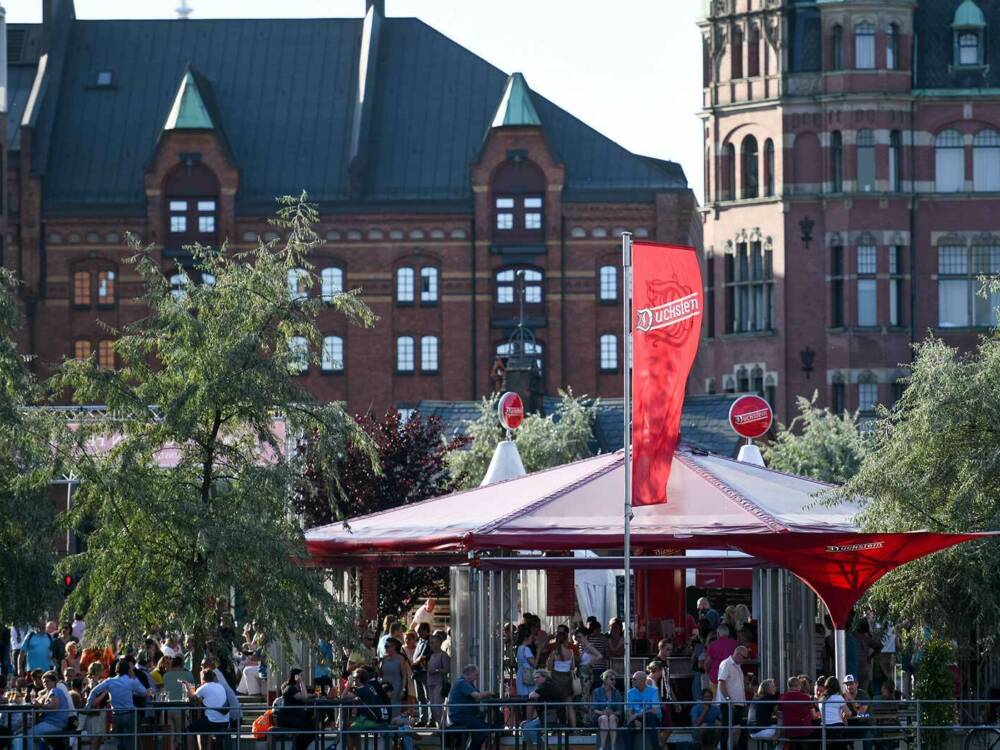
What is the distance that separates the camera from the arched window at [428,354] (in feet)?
271

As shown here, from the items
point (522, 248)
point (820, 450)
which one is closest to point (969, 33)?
point (522, 248)

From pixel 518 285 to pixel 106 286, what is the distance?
1331 cm

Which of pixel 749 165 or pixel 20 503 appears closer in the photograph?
pixel 20 503

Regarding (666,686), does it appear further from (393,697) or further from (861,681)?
(861,681)

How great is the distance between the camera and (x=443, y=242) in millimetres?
83500

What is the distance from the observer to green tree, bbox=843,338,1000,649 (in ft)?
103

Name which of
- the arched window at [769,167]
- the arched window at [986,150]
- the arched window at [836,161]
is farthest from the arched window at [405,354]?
the arched window at [986,150]

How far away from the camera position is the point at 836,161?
76.3m

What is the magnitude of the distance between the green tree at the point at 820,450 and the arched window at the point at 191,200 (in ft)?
76.0

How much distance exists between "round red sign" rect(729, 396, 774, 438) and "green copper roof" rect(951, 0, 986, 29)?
112ft

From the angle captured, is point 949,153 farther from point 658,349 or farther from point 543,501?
point 658,349

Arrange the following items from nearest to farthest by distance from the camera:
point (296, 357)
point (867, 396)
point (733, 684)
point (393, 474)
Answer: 1. point (733, 684)
2. point (296, 357)
3. point (393, 474)
4. point (867, 396)

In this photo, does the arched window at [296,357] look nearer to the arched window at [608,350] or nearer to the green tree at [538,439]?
the green tree at [538,439]

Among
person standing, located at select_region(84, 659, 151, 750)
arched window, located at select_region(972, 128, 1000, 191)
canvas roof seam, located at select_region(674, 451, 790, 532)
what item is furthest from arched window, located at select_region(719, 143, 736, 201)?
person standing, located at select_region(84, 659, 151, 750)
